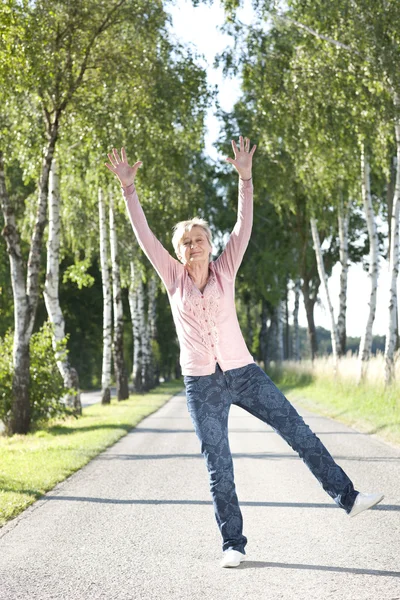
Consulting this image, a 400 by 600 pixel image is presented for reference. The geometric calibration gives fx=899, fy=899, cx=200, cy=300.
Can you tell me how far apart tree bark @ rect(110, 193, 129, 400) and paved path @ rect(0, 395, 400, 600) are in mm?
17940

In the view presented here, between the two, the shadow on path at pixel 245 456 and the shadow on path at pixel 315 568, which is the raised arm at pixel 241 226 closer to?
the shadow on path at pixel 315 568

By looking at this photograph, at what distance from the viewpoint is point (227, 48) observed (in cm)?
2317

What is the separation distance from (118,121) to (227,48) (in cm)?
598

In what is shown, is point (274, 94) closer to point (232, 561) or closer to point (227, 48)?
point (227, 48)

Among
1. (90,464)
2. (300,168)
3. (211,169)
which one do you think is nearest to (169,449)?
(90,464)

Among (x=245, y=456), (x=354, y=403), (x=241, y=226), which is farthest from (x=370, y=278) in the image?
(x=241, y=226)

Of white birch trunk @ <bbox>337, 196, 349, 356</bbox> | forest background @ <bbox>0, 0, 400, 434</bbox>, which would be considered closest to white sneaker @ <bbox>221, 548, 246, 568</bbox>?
forest background @ <bbox>0, 0, 400, 434</bbox>

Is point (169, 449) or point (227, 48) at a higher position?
point (227, 48)

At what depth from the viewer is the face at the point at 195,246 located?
A: 5.69 m

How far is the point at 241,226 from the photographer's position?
19.1 feet

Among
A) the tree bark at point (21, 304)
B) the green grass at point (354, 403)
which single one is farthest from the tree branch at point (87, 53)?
the green grass at point (354, 403)

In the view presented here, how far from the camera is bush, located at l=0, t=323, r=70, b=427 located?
54.7 ft

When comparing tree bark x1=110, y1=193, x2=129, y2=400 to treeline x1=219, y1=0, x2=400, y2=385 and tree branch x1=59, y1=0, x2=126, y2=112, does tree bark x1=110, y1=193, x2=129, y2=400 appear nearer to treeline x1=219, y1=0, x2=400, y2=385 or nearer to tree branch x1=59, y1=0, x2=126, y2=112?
treeline x1=219, y1=0, x2=400, y2=385

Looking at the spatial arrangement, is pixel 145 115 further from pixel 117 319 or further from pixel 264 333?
pixel 264 333
